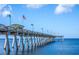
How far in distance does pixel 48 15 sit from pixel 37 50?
551mm

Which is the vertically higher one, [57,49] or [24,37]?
[24,37]

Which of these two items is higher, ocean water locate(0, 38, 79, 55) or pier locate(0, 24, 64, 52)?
pier locate(0, 24, 64, 52)

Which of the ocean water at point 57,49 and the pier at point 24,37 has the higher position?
the pier at point 24,37

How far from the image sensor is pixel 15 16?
493cm

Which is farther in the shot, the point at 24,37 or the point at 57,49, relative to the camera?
the point at 24,37

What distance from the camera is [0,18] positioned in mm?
4879

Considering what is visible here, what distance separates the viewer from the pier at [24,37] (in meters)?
4.92

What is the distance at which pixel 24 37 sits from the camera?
5035 mm

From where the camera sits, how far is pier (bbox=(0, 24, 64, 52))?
4.92 m

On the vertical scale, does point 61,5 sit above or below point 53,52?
above

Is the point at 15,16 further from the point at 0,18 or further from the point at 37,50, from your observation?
the point at 37,50
